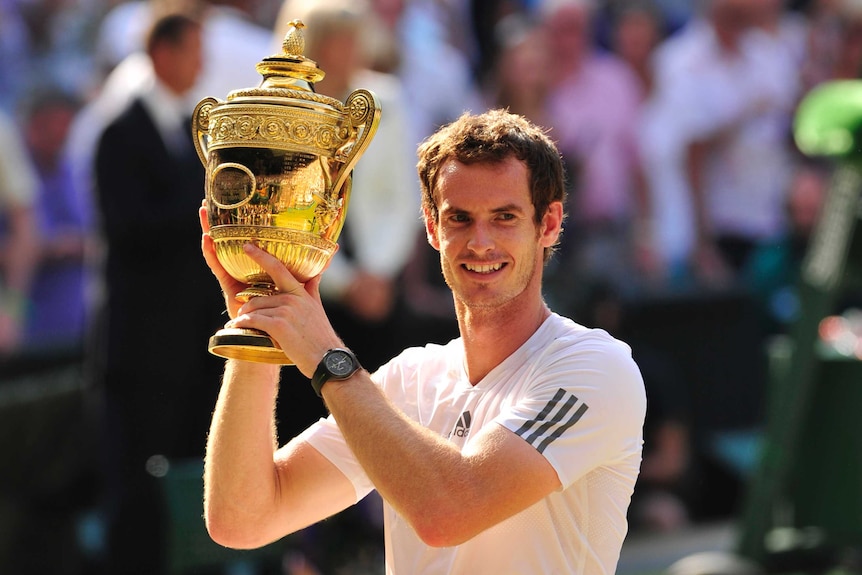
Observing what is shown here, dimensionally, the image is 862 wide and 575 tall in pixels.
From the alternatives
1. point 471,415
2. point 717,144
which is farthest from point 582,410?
point 717,144

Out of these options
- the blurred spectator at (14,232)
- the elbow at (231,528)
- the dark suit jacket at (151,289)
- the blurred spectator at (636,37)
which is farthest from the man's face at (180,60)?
the blurred spectator at (636,37)

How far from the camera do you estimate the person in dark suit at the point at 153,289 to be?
6.42 meters

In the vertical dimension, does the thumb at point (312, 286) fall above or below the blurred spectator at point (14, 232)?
below

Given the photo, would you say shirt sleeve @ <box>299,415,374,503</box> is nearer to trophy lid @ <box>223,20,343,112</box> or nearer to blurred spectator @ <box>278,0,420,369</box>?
trophy lid @ <box>223,20,343,112</box>

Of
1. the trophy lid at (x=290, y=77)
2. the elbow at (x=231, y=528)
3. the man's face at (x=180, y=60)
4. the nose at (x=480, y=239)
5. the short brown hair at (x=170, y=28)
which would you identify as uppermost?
the short brown hair at (x=170, y=28)

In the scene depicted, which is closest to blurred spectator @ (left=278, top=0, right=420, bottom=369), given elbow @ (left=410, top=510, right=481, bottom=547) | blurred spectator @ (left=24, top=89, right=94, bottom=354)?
blurred spectator @ (left=24, top=89, right=94, bottom=354)

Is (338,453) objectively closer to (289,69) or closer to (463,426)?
(463,426)

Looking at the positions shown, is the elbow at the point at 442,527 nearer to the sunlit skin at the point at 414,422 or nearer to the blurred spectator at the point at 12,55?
the sunlit skin at the point at 414,422

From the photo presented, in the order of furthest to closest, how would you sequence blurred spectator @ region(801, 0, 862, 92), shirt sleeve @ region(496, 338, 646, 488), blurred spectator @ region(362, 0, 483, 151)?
→ blurred spectator @ region(801, 0, 862, 92), blurred spectator @ region(362, 0, 483, 151), shirt sleeve @ region(496, 338, 646, 488)

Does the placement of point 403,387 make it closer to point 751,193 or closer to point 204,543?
point 204,543

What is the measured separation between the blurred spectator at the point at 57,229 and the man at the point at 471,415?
4345 millimetres

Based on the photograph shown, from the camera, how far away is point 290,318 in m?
3.19

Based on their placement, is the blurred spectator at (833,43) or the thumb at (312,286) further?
the blurred spectator at (833,43)

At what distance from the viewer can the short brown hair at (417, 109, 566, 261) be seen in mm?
3256
